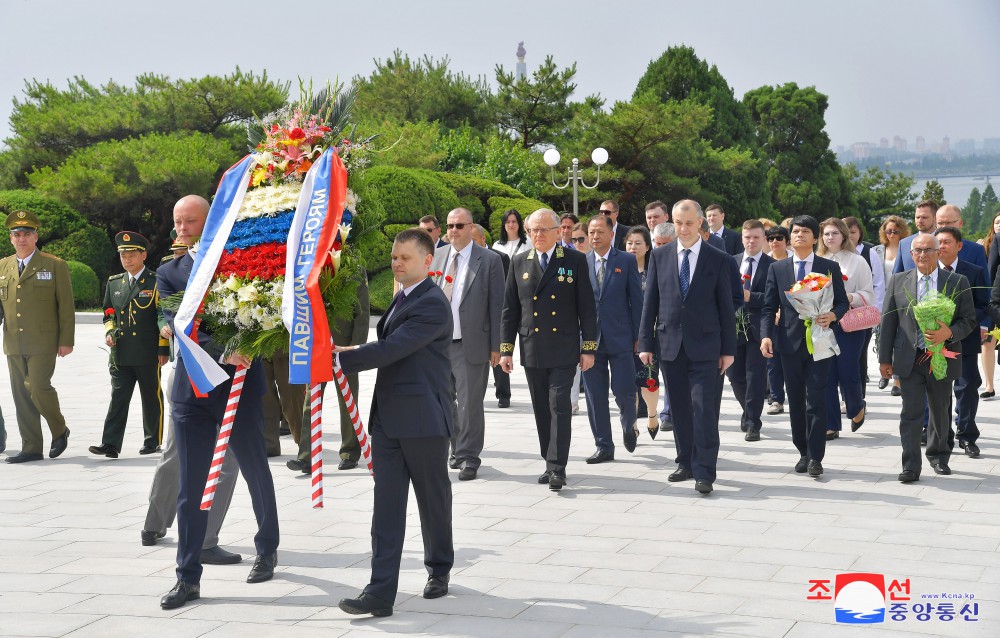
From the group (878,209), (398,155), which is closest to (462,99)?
(398,155)

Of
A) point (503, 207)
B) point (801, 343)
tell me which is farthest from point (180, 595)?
point (503, 207)

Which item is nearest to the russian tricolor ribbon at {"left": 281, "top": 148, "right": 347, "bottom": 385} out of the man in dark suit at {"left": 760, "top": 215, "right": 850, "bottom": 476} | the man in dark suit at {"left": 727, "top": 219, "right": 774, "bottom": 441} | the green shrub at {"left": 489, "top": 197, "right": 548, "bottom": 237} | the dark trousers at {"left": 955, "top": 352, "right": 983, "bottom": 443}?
the man in dark suit at {"left": 760, "top": 215, "right": 850, "bottom": 476}

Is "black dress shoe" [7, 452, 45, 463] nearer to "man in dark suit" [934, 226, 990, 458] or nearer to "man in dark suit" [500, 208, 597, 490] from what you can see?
"man in dark suit" [500, 208, 597, 490]

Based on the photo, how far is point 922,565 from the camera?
5.75 meters

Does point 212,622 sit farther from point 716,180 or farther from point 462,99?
point 462,99

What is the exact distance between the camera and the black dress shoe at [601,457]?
345 inches

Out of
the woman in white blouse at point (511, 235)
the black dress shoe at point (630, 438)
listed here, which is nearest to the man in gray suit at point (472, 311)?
the black dress shoe at point (630, 438)

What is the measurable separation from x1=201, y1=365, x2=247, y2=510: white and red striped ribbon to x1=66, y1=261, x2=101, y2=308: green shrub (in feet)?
73.3

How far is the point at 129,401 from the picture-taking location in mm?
9438

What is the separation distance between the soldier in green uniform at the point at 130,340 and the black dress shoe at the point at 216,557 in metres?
3.63

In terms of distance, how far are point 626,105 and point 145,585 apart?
31.4 m

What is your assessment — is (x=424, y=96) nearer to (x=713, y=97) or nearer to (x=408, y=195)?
(x=713, y=97)

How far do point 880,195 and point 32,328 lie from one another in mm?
49223

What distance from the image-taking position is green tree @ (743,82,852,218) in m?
48.1
